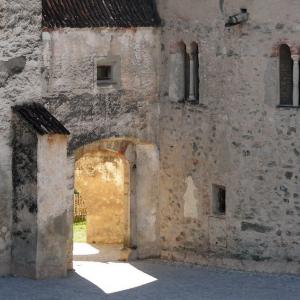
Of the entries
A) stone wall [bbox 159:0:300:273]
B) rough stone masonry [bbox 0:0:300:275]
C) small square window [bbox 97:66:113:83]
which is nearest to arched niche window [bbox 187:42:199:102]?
rough stone masonry [bbox 0:0:300:275]

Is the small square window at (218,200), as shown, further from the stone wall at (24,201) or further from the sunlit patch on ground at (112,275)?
the stone wall at (24,201)

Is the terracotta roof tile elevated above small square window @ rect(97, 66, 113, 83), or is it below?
above

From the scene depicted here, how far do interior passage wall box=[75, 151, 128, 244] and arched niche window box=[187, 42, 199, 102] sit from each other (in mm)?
4306

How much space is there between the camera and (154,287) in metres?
24.6

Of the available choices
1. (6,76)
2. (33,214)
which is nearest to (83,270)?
(33,214)

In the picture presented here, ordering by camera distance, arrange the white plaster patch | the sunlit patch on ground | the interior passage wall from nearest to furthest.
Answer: the sunlit patch on ground → the white plaster patch → the interior passage wall

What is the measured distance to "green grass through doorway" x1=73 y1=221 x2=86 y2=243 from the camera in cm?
3212

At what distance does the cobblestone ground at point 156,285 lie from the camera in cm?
2378

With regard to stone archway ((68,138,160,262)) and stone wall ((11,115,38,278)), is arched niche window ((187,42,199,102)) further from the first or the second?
stone wall ((11,115,38,278))

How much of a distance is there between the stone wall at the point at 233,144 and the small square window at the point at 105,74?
1.20 m

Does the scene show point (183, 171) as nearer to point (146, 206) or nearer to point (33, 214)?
point (146, 206)

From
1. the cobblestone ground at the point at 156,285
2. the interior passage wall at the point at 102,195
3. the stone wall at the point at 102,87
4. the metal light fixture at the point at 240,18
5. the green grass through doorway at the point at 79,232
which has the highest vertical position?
the metal light fixture at the point at 240,18

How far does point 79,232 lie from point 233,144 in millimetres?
9100

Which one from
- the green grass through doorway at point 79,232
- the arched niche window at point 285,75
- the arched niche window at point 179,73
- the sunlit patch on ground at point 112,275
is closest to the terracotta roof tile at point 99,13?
the arched niche window at point 179,73
